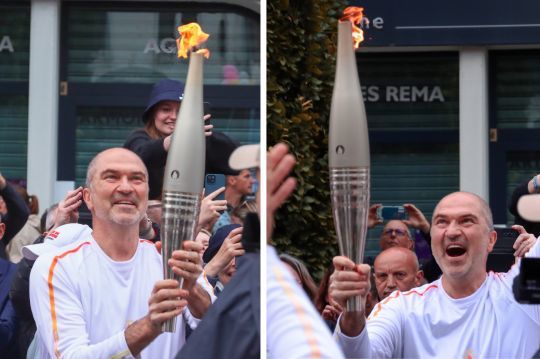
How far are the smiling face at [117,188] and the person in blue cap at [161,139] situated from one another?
0.09 feet

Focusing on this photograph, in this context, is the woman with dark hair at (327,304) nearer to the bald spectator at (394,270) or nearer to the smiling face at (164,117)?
the bald spectator at (394,270)

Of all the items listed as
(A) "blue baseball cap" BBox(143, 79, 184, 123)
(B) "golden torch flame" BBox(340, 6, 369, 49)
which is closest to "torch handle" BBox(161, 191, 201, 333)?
(A) "blue baseball cap" BBox(143, 79, 184, 123)

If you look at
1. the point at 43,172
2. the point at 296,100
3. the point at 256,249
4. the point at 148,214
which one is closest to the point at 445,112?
the point at 296,100

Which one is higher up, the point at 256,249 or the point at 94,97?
the point at 94,97

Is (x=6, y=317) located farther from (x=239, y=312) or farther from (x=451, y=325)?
(x=451, y=325)

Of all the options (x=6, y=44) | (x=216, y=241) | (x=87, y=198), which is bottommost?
(x=216, y=241)

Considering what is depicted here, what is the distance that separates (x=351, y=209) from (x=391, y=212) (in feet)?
0.33

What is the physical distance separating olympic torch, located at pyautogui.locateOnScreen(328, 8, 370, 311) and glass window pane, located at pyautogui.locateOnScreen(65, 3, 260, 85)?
234 mm

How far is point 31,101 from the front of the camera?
3.36 metres

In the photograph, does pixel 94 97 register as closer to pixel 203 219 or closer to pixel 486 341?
pixel 203 219

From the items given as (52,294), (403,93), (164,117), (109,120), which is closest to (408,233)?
(403,93)

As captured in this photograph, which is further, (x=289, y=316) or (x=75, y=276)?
(x=75, y=276)

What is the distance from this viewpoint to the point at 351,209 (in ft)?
10.9

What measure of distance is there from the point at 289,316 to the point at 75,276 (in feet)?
1.98
